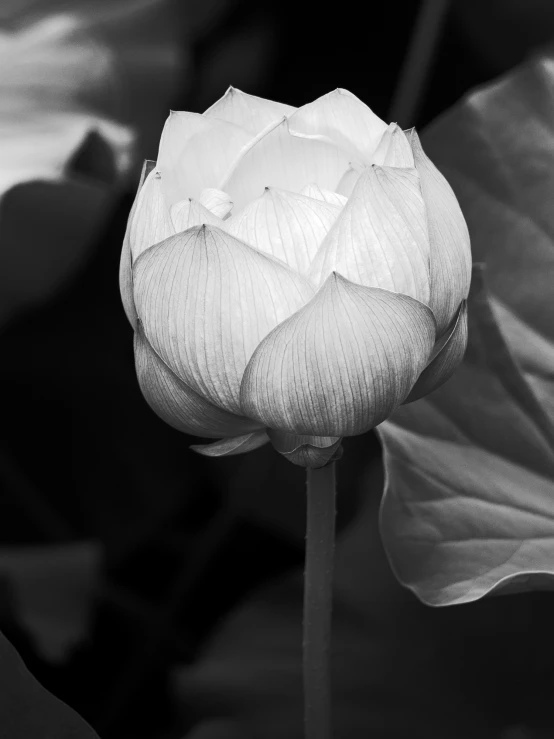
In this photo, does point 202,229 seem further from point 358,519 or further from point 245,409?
point 358,519

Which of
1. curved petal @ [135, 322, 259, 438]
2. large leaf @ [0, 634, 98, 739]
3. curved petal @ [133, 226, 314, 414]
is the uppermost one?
curved petal @ [133, 226, 314, 414]

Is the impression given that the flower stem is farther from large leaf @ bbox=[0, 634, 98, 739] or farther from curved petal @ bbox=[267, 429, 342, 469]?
large leaf @ bbox=[0, 634, 98, 739]

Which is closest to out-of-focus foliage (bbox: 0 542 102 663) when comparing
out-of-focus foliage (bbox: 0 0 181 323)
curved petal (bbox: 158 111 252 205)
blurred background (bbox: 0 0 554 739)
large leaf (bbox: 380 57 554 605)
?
blurred background (bbox: 0 0 554 739)

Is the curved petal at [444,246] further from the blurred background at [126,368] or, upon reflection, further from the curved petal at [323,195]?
the blurred background at [126,368]

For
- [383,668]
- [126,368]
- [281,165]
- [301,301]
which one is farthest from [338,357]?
[126,368]

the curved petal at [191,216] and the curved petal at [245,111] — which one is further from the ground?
the curved petal at [245,111]

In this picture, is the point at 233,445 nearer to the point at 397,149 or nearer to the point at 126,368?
the point at 397,149

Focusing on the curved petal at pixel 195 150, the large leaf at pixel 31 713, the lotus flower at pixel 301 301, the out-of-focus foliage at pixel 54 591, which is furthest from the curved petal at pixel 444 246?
the out-of-focus foliage at pixel 54 591
